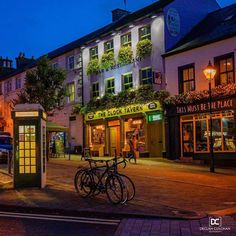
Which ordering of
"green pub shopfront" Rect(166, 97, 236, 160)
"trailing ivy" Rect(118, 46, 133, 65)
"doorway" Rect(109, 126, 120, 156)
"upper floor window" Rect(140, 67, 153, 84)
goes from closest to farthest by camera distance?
"green pub shopfront" Rect(166, 97, 236, 160), "upper floor window" Rect(140, 67, 153, 84), "trailing ivy" Rect(118, 46, 133, 65), "doorway" Rect(109, 126, 120, 156)

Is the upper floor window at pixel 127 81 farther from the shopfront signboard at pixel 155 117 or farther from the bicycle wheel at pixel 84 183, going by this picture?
the bicycle wheel at pixel 84 183

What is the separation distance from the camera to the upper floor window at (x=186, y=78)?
Result: 24.1 metres

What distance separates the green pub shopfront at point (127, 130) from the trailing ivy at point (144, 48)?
3.30 meters

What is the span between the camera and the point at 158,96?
83.4ft

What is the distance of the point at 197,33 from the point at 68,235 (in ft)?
71.7

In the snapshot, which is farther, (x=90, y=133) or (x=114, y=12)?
(x=114, y=12)

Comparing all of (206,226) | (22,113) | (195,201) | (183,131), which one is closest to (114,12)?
(183,131)

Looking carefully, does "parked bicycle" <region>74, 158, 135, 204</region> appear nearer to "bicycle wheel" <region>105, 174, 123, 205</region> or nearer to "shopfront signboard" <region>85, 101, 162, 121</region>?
"bicycle wheel" <region>105, 174, 123, 205</region>

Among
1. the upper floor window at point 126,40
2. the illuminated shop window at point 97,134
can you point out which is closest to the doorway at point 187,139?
the upper floor window at point 126,40

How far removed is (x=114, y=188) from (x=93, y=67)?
74.0 feet

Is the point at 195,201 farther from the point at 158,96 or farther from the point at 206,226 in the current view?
the point at 158,96

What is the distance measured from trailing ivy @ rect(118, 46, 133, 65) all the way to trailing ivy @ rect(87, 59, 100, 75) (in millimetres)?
2725

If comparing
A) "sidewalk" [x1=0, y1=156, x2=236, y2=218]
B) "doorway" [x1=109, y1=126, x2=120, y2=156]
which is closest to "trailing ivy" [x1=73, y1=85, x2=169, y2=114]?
"doorway" [x1=109, y1=126, x2=120, y2=156]

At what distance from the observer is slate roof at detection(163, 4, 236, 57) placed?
2280 cm
